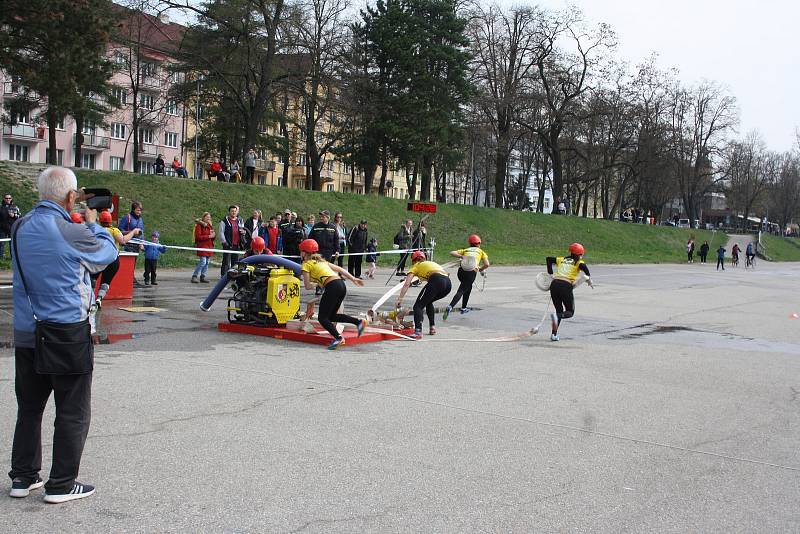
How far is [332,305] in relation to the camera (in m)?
11.1

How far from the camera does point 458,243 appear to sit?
4584 cm

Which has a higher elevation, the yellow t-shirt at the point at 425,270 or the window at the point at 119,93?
the window at the point at 119,93

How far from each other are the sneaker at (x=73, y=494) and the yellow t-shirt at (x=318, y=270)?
21.2 ft

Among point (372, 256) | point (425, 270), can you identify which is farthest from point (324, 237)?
point (425, 270)

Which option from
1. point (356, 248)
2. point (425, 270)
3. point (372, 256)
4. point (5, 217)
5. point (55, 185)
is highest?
point (55, 185)

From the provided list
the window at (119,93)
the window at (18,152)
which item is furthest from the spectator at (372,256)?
the window at (18,152)

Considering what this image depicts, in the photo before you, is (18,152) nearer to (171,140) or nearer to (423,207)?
(171,140)

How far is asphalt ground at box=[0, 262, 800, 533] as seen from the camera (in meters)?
4.84

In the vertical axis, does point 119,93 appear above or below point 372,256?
above

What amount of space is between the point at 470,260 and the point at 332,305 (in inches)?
206

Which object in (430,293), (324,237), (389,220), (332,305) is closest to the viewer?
(332,305)

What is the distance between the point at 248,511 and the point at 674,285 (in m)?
29.7

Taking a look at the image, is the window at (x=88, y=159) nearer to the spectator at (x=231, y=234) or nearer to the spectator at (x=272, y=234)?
the spectator at (x=272, y=234)

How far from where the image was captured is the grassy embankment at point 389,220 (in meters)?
31.1
